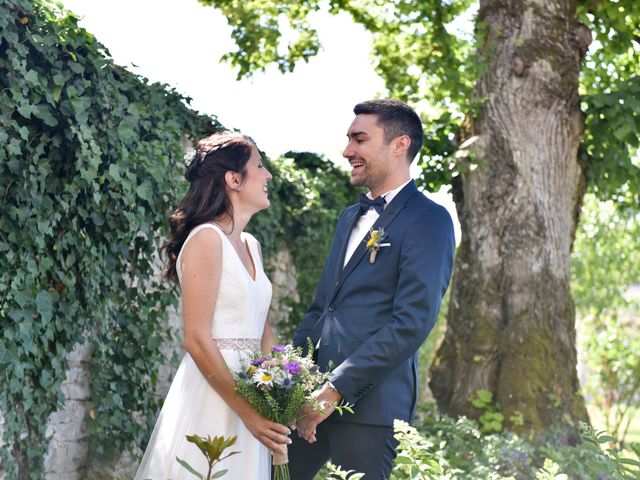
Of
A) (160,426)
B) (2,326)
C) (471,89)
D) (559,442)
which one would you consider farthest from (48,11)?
(559,442)

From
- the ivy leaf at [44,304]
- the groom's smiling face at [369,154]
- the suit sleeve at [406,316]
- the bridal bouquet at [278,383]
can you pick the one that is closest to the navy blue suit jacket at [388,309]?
the suit sleeve at [406,316]

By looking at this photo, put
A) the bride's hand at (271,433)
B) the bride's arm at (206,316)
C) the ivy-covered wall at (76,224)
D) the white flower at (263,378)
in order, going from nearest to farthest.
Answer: the white flower at (263,378) < the bride's hand at (271,433) < the bride's arm at (206,316) < the ivy-covered wall at (76,224)

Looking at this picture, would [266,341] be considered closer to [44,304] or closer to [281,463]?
[281,463]

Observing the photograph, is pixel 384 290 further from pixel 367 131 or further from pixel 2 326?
pixel 2 326

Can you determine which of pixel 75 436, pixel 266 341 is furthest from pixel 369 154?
pixel 75 436

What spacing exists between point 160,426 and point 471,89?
4997 millimetres

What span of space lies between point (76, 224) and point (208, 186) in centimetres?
130

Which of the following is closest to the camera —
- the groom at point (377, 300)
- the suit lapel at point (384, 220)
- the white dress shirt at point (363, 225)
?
the groom at point (377, 300)

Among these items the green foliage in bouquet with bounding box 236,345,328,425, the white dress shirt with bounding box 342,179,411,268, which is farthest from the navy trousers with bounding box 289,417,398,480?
the white dress shirt with bounding box 342,179,411,268

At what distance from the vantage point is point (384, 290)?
145 inches

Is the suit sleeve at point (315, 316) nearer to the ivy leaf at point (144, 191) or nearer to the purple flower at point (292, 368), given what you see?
the purple flower at point (292, 368)

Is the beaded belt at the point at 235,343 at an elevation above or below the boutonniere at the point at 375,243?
below

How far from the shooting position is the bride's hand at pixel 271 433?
3248 mm

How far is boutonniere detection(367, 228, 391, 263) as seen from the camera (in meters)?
3.71
